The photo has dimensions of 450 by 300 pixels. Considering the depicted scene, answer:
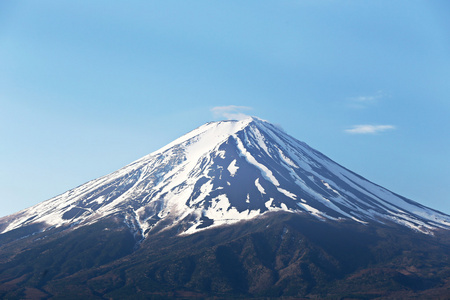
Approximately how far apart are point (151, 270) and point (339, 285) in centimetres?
7935

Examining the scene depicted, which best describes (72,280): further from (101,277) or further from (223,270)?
(223,270)

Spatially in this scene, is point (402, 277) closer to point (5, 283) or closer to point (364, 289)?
point (364, 289)

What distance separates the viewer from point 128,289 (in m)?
183

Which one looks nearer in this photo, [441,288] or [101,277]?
[441,288]

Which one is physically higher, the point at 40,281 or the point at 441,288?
the point at 40,281

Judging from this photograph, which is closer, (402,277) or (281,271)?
(402,277)

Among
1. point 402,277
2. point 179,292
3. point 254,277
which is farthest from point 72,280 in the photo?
point 402,277

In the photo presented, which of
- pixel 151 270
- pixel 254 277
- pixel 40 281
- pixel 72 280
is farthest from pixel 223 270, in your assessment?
pixel 40 281

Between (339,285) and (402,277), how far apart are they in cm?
2588

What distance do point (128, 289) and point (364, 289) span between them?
3671 inches

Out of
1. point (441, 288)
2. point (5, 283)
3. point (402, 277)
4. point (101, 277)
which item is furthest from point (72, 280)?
point (441, 288)

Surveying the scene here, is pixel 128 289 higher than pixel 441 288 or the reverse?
higher

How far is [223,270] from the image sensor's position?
7864 inches

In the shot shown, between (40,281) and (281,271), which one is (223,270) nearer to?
(281,271)
